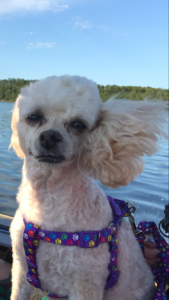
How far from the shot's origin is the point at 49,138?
99 cm

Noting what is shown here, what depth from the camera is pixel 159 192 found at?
3.76 meters

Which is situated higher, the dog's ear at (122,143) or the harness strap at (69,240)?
the dog's ear at (122,143)

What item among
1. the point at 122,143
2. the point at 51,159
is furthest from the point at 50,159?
the point at 122,143

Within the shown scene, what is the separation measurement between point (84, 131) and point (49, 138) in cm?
21

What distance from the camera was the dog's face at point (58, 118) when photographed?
1015 mm

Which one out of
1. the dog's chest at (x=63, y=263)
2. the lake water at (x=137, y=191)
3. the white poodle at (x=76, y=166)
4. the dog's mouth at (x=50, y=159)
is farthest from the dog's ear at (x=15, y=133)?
the lake water at (x=137, y=191)

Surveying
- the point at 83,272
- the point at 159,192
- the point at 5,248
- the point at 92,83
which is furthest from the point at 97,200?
the point at 159,192

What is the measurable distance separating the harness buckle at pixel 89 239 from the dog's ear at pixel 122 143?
0.77 ft

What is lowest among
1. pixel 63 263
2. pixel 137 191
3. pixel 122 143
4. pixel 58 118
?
pixel 137 191

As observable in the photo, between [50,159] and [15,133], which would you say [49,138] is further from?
[15,133]

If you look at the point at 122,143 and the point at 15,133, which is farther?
the point at 15,133

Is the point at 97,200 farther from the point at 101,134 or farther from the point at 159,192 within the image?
the point at 159,192

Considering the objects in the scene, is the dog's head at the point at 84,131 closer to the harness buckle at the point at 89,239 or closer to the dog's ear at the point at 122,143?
the dog's ear at the point at 122,143

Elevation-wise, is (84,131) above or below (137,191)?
above
